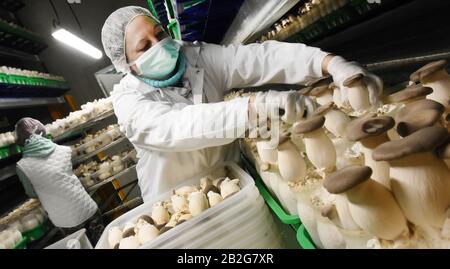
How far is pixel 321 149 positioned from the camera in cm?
87

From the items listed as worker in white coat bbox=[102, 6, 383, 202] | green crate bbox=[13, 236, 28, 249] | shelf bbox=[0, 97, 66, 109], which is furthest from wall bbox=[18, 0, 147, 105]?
worker in white coat bbox=[102, 6, 383, 202]

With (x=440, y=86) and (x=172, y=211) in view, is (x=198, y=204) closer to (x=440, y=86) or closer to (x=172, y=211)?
(x=172, y=211)

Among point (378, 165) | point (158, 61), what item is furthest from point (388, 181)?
point (158, 61)

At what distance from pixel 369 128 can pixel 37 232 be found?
4.45 metres

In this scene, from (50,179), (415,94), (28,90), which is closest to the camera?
(415,94)

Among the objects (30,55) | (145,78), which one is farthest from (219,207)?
(30,55)

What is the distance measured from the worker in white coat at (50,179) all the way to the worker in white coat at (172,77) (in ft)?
8.10

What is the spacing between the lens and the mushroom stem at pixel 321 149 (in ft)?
2.83

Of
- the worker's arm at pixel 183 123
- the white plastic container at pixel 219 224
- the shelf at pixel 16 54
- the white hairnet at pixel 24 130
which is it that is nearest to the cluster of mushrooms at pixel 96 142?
the white hairnet at pixel 24 130

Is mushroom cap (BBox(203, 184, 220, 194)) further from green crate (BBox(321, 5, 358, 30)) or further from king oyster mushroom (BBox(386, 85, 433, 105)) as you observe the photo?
green crate (BBox(321, 5, 358, 30))

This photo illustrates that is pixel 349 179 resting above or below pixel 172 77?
below

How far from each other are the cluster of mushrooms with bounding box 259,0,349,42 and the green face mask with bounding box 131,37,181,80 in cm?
114

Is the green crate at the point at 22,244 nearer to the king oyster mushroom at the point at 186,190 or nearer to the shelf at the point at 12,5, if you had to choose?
the king oyster mushroom at the point at 186,190

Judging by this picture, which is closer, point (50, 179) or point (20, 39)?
point (50, 179)
